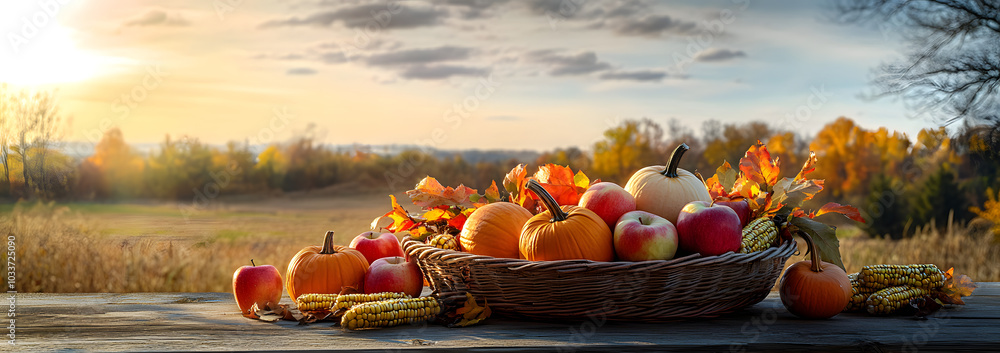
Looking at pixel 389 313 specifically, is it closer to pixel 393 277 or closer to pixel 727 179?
pixel 393 277

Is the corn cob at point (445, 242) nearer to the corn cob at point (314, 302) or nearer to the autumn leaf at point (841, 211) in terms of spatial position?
the corn cob at point (314, 302)

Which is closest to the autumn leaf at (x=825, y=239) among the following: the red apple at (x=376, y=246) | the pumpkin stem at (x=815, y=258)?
the pumpkin stem at (x=815, y=258)

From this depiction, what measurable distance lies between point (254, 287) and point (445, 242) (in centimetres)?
54

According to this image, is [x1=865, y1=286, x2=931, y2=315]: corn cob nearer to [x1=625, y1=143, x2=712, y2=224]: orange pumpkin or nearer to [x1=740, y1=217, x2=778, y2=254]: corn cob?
[x1=740, y1=217, x2=778, y2=254]: corn cob

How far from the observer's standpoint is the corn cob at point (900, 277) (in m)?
1.89

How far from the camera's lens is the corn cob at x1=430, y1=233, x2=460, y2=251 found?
1.84 meters

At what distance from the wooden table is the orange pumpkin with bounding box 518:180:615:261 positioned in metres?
0.18

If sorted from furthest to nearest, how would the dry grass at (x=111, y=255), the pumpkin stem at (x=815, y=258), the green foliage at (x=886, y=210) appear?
the green foliage at (x=886, y=210)
the dry grass at (x=111, y=255)
the pumpkin stem at (x=815, y=258)

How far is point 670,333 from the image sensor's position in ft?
5.14

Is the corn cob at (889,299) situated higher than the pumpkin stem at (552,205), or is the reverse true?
the pumpkin stem at (552,205)

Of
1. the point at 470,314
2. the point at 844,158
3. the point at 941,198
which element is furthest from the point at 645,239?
the point at 844,158

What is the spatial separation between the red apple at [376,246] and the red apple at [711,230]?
3.01 ft

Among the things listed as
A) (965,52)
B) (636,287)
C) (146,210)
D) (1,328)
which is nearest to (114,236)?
(146,210)

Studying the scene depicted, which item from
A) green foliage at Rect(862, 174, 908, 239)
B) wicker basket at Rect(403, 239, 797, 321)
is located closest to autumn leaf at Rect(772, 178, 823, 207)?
wicker basket at Rect(403, 239, 797, 321)
